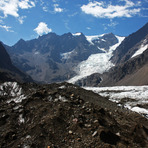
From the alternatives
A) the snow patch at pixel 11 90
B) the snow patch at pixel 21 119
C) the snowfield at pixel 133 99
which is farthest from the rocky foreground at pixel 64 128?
the snowfield at pixel 133 99

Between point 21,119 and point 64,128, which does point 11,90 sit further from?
point 64,128

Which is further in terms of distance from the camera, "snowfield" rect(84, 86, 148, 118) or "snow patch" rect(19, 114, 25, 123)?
"snowfield" rect(84, 86, 148, 118)

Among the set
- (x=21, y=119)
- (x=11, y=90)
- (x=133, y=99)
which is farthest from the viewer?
(x=133, y=99)

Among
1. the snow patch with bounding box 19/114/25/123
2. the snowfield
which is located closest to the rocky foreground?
the snow patch with bounding box 19/114/25/123

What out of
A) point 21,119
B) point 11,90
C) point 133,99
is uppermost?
point 11,90

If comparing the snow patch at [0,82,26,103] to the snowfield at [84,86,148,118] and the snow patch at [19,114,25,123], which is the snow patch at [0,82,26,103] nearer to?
the snow patch at [19,114,25,123]

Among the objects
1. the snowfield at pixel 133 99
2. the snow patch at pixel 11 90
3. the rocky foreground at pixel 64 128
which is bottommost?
the snowfield at pixel 133 99

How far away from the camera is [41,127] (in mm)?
13109

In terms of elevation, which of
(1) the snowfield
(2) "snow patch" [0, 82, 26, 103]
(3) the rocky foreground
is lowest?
(1) the snowfield

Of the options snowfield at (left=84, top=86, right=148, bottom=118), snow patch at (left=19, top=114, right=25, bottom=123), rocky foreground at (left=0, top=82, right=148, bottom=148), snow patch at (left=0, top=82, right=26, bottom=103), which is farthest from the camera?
snowfield at (left=84, top=86, right=148, bottom=118)

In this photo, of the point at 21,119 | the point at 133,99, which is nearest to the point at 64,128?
the point at 21,119

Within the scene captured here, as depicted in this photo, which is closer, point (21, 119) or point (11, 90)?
point (21, 119)

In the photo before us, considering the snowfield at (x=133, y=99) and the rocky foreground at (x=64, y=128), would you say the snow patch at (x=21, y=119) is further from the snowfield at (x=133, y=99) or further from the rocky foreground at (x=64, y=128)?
the snowfield at (x=133, y=99)

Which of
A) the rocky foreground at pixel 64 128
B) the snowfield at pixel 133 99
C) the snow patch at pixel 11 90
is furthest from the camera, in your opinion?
the snowfield at pixel 133 99
